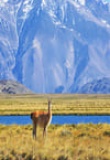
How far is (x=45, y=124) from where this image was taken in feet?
78.6

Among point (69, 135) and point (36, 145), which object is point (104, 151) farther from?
point (69, 135)

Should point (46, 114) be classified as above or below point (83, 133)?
above

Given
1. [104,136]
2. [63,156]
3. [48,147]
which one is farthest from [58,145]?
[104,136]

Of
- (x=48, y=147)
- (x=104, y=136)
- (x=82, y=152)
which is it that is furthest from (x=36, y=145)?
(x=104, y=136)

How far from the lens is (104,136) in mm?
27312

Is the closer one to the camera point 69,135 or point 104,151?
point 104,151

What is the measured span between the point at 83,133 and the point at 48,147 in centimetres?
691

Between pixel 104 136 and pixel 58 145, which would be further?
pixel 104 136

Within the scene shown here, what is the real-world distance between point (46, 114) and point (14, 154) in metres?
3.51

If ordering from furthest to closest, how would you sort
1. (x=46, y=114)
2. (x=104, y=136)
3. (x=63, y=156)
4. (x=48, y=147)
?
(x=104, y=136) < (x=46, y=114) < (x=48, y=147) < (x=63, y=156)

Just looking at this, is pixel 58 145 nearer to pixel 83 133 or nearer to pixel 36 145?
pixel 36 145

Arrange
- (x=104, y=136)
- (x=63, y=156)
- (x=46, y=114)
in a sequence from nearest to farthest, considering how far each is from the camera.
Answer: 1. (x=63, y=156)
2. (x=46, y=114)
3. (x=104, y=136)

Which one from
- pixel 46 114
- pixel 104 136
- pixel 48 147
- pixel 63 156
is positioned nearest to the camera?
pixel 63 156

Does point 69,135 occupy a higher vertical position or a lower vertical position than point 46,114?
lower
